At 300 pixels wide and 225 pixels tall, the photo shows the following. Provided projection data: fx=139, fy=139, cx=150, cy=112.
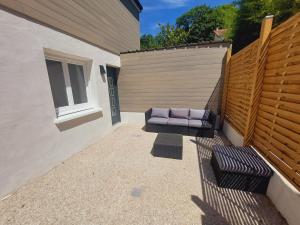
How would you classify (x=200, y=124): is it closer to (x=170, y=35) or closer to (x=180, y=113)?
(x=180, y=113)

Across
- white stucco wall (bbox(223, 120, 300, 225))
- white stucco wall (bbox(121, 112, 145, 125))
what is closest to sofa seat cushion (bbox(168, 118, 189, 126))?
white stucco wall (bbox(121, 112, 145, 125))

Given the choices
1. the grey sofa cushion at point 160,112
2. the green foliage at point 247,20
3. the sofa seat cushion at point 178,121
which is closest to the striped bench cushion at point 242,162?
the sofa seat cushion at point 178,121

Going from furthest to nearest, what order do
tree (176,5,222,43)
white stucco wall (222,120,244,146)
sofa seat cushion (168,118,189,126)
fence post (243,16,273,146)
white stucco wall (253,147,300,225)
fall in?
tree (176,5,222,43) < sofa seat cushion (168,118,189,126) < white stucco wall (222,120,244,146) < fence post (243,16,273,146) < white stucco wall (253,147,300,225)

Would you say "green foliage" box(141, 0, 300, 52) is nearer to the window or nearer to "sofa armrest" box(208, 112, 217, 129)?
"sofa armrest" box(208, 112, 217, 129)

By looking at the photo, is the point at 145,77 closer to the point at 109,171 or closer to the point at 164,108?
the point at 164,108

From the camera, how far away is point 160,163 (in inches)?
122

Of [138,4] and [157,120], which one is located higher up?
[138,4]

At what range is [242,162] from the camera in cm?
229

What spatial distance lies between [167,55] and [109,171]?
Answer: 428 centimetres

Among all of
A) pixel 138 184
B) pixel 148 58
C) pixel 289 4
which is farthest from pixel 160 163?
pixel 289 4

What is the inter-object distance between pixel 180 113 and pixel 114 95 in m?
2.78

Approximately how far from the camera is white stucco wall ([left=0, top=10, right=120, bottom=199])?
2.17 meters

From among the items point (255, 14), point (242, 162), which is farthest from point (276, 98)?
point (255, 14)

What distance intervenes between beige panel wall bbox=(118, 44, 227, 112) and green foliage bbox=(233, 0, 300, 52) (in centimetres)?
439
